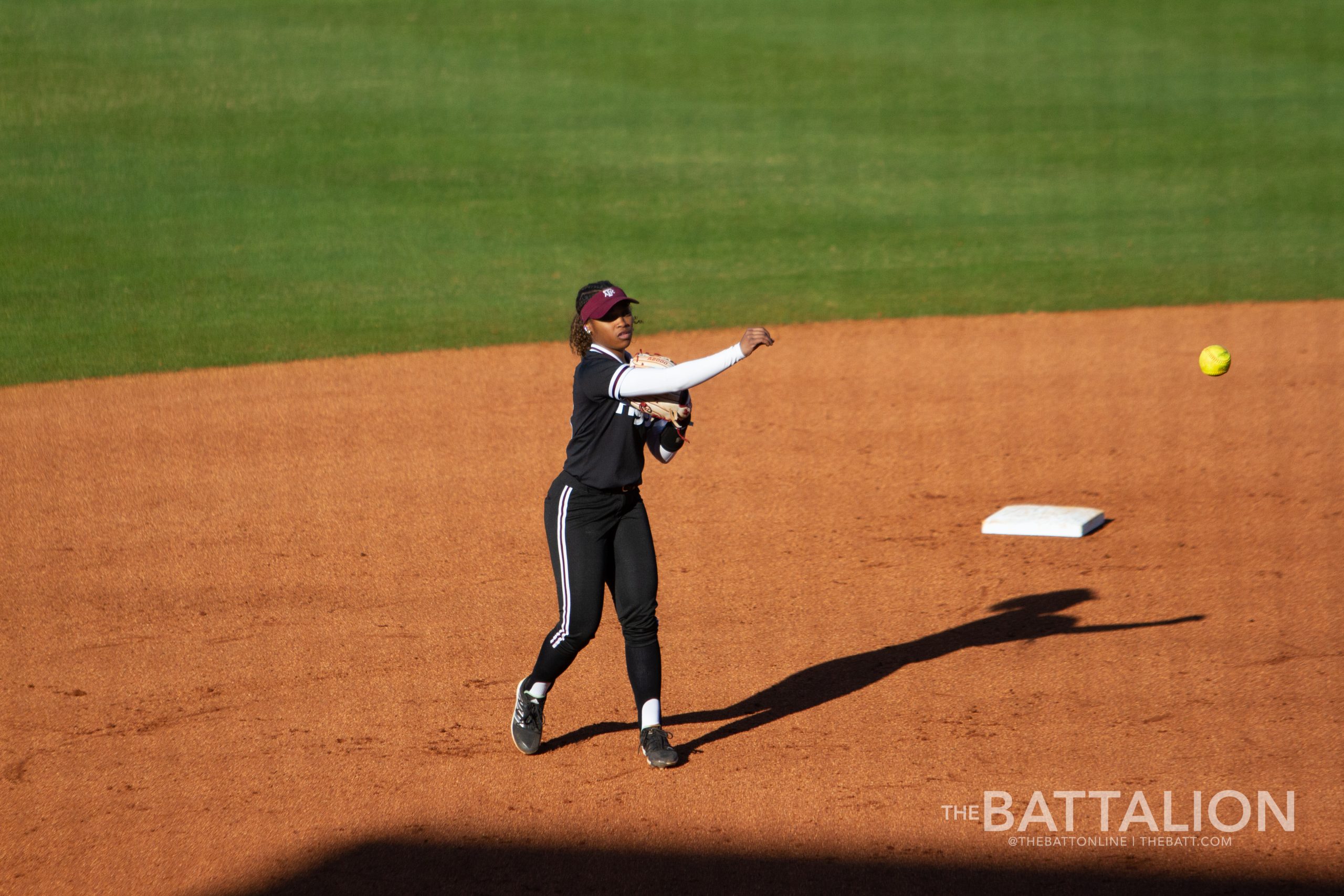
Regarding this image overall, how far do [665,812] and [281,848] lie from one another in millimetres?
1607

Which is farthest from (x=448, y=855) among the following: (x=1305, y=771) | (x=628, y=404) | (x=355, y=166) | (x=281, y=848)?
(x=355, y=166)

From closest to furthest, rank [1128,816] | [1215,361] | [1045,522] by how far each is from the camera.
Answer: [1128,816] < [1215,361] < [1045,522]

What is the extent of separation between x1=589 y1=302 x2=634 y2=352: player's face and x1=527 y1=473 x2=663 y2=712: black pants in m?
0.66

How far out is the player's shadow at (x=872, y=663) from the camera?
250 inches

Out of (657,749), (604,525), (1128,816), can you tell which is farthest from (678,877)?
(1128,816)

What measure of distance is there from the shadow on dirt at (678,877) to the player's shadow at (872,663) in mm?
967

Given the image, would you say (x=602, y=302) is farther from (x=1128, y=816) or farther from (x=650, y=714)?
(x=1128, y=816)

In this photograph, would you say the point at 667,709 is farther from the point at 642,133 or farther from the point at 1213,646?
the point at 642,133

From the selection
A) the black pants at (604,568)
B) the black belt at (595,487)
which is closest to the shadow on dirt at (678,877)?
the black pants at (604,568)

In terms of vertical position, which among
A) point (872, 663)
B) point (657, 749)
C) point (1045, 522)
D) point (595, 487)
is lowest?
point (657, 749)

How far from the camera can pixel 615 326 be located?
18.4 feet

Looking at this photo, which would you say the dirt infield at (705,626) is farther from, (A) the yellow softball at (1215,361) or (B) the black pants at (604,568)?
(A) the yellow softball at (1215,361)

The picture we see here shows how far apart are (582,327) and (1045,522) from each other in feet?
13.6

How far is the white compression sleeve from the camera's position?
5250 mm
